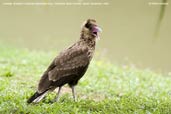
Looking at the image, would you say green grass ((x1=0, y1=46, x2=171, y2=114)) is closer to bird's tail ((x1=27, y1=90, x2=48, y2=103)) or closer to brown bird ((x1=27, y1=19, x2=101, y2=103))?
bird's tail ((x1=27, y1=90, x2=48, y2=103))

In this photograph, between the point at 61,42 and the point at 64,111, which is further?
the point at 61,42

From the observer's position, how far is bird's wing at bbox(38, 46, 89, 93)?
842 centimetres

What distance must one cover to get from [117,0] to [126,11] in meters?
0.83

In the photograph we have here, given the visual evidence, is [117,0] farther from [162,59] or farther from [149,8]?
[162,59]

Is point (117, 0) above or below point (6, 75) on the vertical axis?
below

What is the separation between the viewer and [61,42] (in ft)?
63.6

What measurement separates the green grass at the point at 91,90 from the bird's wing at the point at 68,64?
43cm

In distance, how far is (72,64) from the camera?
27.9ft

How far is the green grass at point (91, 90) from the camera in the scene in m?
8.13

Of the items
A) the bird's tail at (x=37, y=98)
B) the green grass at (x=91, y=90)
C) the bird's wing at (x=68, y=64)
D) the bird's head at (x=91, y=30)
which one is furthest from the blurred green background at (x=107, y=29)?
the bird's tail at (x=37, y=98)

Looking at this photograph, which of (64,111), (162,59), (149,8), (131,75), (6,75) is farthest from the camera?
(149,8)

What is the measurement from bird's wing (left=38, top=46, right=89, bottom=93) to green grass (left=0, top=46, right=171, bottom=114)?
0.43m

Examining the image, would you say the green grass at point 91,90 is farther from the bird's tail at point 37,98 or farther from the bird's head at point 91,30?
the bird's head at point 91,30

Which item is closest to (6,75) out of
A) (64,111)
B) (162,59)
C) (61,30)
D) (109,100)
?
(109,100)
